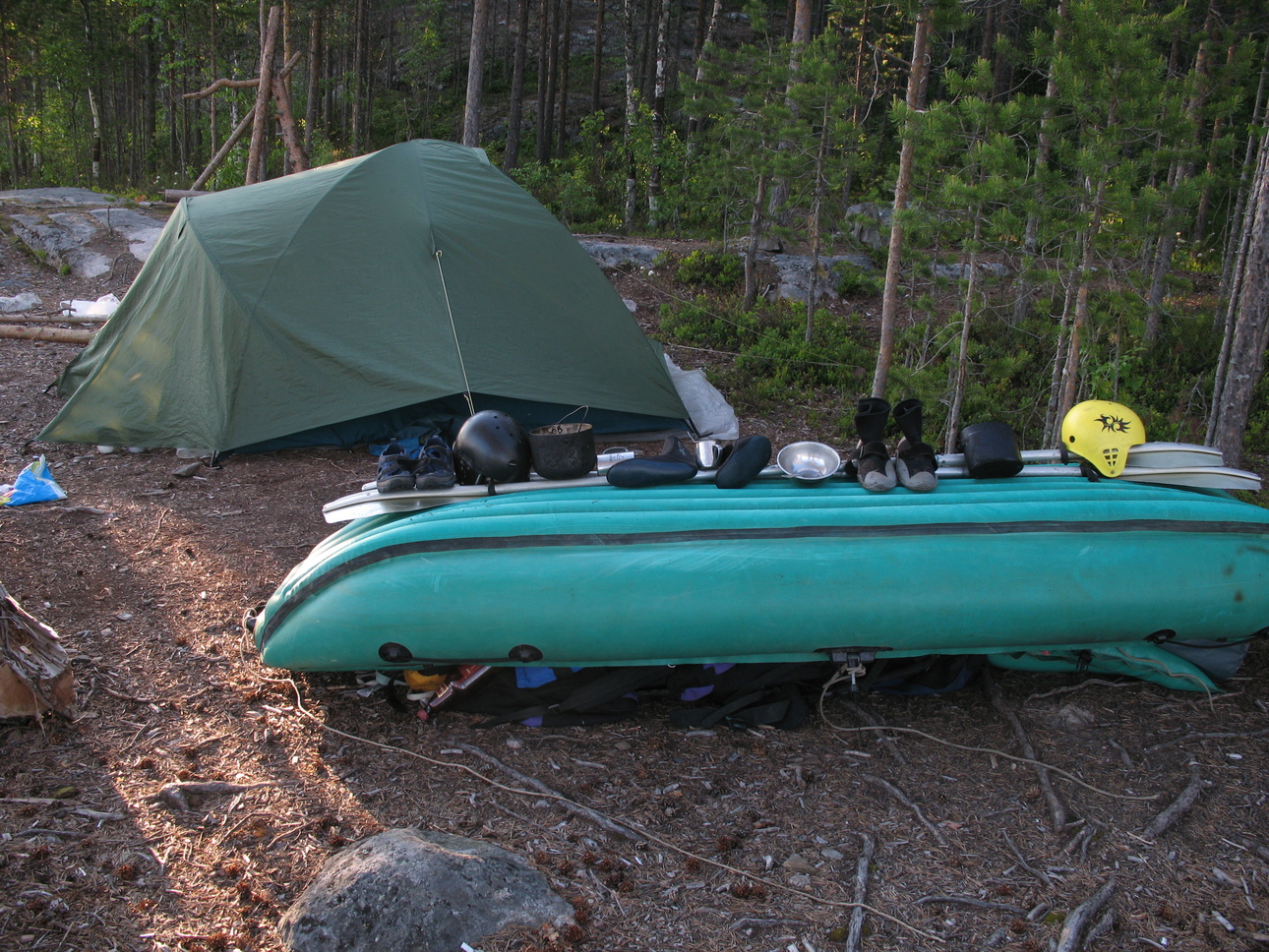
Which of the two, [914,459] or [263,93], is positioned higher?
[263,93]

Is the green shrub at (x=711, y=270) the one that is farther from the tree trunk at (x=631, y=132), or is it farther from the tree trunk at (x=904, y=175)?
the tree trunk at (x=904, y=175)

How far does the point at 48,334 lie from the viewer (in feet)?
27.6

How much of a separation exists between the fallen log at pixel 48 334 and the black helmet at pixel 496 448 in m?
6.46

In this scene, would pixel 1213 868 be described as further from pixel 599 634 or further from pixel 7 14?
pixel 7 14

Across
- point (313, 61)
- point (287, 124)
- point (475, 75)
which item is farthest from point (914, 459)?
point (313, 61)

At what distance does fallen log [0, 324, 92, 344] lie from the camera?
8305 millimetres

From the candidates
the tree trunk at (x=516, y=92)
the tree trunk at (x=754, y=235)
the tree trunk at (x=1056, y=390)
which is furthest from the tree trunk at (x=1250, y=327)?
the tree trunk at (x=516, y=92)

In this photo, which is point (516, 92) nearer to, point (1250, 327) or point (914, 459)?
point (1250, 327)

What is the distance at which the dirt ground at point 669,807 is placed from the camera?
2.36m

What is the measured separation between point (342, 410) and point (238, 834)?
4.05 metres

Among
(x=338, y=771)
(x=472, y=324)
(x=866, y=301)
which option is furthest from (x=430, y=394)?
(x=866, y=301)

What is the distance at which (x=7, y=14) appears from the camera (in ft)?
69.5

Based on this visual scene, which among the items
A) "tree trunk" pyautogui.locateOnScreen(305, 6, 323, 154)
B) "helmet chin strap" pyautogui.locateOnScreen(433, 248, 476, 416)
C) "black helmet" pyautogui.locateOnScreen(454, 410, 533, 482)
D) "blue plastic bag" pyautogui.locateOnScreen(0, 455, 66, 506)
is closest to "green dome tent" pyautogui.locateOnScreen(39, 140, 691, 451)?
"helmet chin strap" pyautogui.locateOnScreen(433, 248, 476, 416)

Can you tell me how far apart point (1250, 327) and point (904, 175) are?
2626 millimetres
